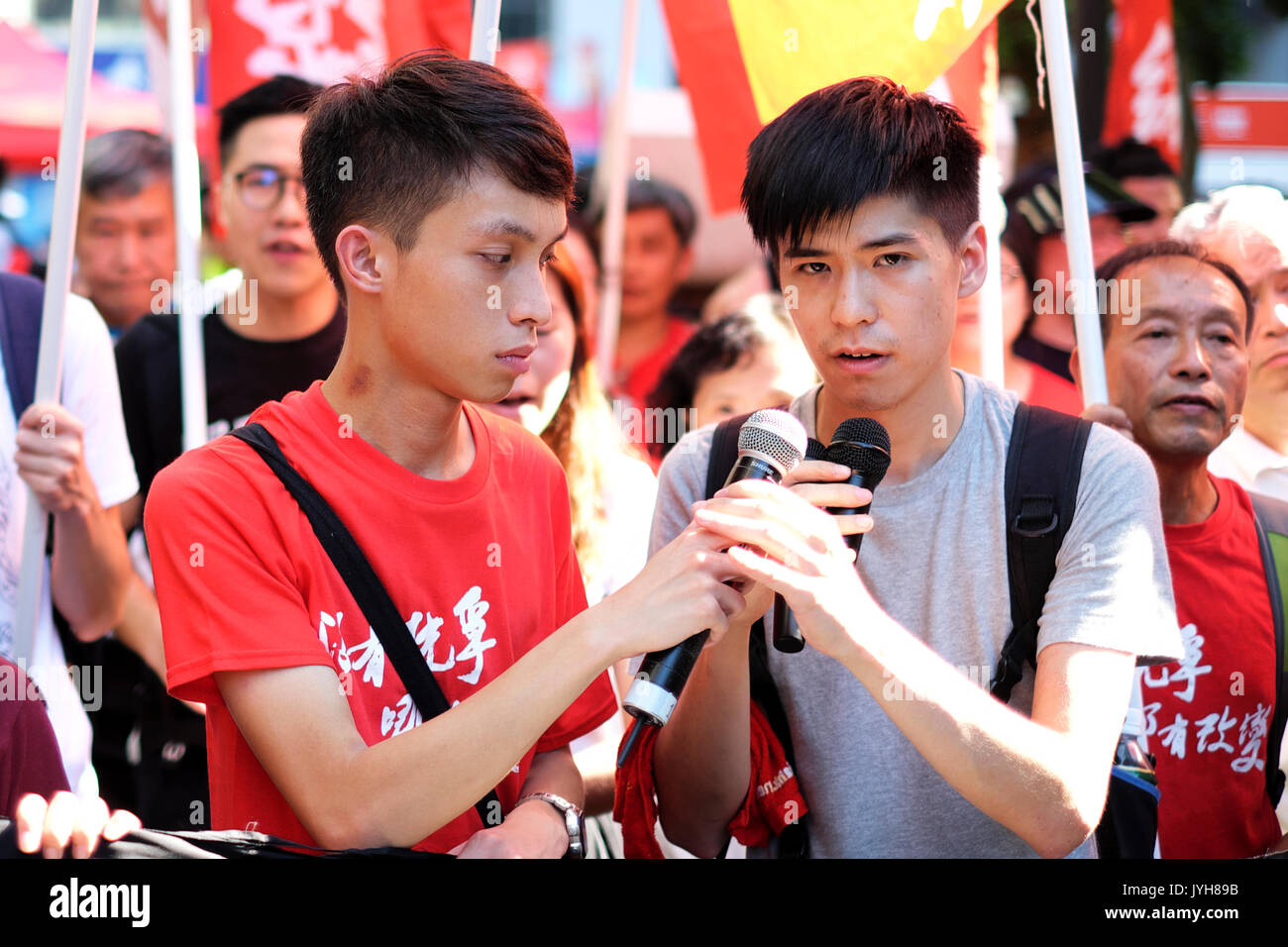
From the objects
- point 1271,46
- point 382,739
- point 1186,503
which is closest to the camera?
point 382,739

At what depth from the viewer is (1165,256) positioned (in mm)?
2918

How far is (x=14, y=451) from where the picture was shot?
296 centimetres

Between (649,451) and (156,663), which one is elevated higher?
(649,451)

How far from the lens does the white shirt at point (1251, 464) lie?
9.98ft

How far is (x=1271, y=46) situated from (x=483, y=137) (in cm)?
1200

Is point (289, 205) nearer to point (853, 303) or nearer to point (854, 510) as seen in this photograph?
point (853, 303)

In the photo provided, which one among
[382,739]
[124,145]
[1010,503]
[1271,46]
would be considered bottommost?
[382,739]

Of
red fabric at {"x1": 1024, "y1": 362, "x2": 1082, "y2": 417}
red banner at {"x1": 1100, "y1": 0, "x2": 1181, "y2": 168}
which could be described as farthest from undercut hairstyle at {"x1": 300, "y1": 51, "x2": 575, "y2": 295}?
red banner at {"x1": 1100, "y1": 0, "x2": 1181, "y2": 168}

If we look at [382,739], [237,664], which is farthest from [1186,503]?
[237,664]

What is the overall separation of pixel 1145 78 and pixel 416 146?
12.9 ft

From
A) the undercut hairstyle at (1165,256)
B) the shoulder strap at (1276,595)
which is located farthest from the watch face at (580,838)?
the undercut hairstyle at (1165,256)
